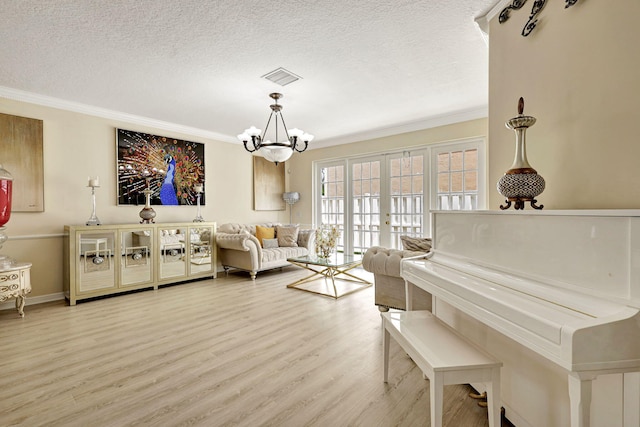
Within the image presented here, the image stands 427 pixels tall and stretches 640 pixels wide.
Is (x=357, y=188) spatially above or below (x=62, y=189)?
above

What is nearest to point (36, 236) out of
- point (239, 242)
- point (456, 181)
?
point (239, 242)

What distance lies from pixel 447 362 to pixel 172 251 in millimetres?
4221

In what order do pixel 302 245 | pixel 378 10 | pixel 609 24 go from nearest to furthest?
pixel 609 24 → pixel 378 10 → pixel 302 245

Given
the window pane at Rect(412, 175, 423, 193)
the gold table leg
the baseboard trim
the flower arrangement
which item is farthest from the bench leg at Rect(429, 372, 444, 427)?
the baseboard trim

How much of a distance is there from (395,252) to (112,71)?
11.0ft

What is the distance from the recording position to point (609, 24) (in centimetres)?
138

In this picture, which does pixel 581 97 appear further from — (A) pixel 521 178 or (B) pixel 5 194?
(B) pixel 5 194

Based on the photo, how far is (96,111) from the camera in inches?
162

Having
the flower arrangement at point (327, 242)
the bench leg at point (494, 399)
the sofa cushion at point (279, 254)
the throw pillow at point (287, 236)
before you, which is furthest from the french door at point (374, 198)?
the bench leg at point (494, 399)

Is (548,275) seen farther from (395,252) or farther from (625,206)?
(395,252)

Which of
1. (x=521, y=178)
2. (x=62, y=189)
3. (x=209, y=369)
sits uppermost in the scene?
(x=62, y=189)

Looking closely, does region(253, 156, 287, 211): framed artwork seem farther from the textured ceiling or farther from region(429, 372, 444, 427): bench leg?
region(429, 372, 444, 427): bench leg

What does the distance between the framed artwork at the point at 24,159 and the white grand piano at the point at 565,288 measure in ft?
15.1

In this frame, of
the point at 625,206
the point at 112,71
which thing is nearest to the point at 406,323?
the point at 625,206
